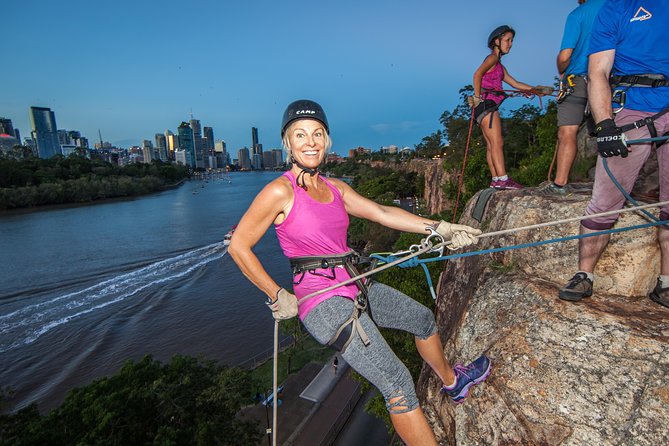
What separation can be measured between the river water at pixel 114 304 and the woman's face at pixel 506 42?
988 inches

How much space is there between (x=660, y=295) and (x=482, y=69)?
4.32 meters

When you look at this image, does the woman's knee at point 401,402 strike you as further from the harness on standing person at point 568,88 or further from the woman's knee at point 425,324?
the harness on standing person at point 568,88

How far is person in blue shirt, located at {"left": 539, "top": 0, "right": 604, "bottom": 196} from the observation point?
13.8ft

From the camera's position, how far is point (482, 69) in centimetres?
582

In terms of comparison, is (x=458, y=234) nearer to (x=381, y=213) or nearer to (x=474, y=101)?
(x=381, y=213)

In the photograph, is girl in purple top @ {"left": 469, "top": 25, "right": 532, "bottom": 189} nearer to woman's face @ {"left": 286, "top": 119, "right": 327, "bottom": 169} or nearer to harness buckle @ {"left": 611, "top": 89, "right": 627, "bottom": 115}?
harness buckle @ {"left": 611, "top": 89, "right": 627, "bottom": 115}

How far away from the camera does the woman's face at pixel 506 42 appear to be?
5488 millimetres

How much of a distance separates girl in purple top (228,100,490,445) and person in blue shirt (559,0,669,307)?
1.52 meters

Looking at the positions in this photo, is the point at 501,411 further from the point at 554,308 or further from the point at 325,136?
the point at 325,136

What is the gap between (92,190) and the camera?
101 meters

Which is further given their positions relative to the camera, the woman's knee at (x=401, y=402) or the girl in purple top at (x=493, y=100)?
the girl in purple top at (x=493, y=100)

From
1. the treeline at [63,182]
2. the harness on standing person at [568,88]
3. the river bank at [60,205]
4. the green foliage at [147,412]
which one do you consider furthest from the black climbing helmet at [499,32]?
the treeline at [63,182]

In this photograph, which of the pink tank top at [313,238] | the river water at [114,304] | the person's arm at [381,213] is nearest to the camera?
the pink tank top at [313,238]

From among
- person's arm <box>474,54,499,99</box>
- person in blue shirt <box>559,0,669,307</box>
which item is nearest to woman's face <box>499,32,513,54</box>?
person's arm <box>474,54,499,99</box>
